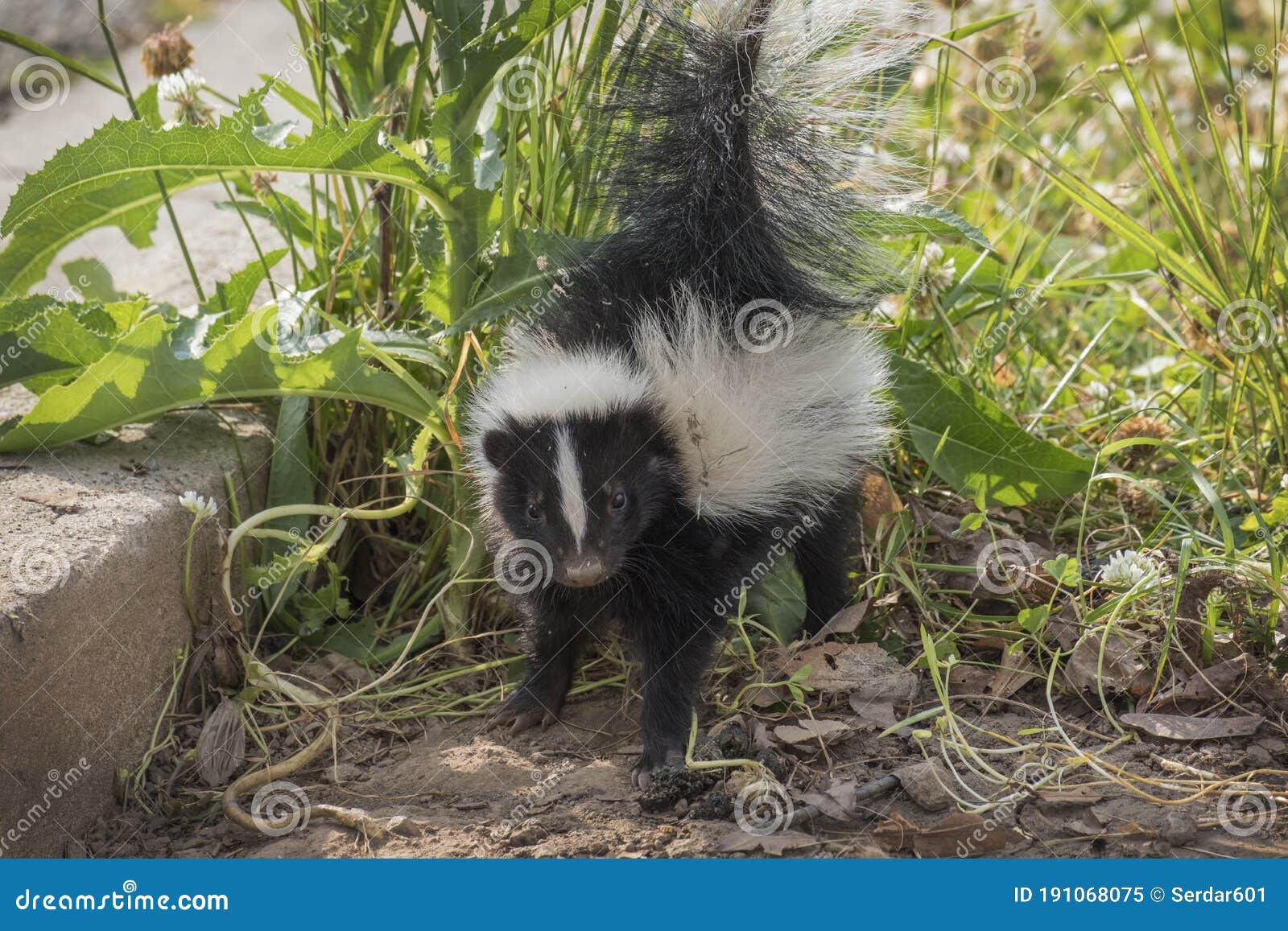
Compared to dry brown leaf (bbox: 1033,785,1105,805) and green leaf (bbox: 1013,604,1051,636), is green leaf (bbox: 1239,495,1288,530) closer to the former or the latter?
green leaf (bbox: 1013,604,1051,636)

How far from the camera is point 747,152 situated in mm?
3574

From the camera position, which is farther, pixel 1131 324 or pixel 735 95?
pixel 1131 324

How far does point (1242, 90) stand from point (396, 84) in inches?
106

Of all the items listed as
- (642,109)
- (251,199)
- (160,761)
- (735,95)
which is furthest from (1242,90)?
(160,761)

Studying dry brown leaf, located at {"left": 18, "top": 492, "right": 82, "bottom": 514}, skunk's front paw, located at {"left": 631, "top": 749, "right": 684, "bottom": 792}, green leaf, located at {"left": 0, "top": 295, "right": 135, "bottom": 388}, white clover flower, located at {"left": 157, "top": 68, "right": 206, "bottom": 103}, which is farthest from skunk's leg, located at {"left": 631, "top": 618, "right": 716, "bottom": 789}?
white clover flower, located at {"left": 157, "top": 68, "right": 206, "bottom": 103}

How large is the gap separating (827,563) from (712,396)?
2.60 feet

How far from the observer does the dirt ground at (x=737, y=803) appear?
2.86 metres

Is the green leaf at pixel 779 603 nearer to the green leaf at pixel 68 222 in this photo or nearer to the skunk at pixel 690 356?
the skunk at pixel 690 356

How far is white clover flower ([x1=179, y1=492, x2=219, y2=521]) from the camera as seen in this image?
3.46m

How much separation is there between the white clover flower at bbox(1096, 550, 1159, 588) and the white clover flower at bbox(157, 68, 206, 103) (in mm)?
3283

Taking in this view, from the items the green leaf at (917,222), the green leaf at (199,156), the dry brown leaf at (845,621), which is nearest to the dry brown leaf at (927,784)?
the dry brown leaf at (845,621)

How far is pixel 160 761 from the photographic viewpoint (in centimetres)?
338

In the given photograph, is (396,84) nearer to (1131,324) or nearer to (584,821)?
(584,821)

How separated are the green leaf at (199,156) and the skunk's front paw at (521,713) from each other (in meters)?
1.54
